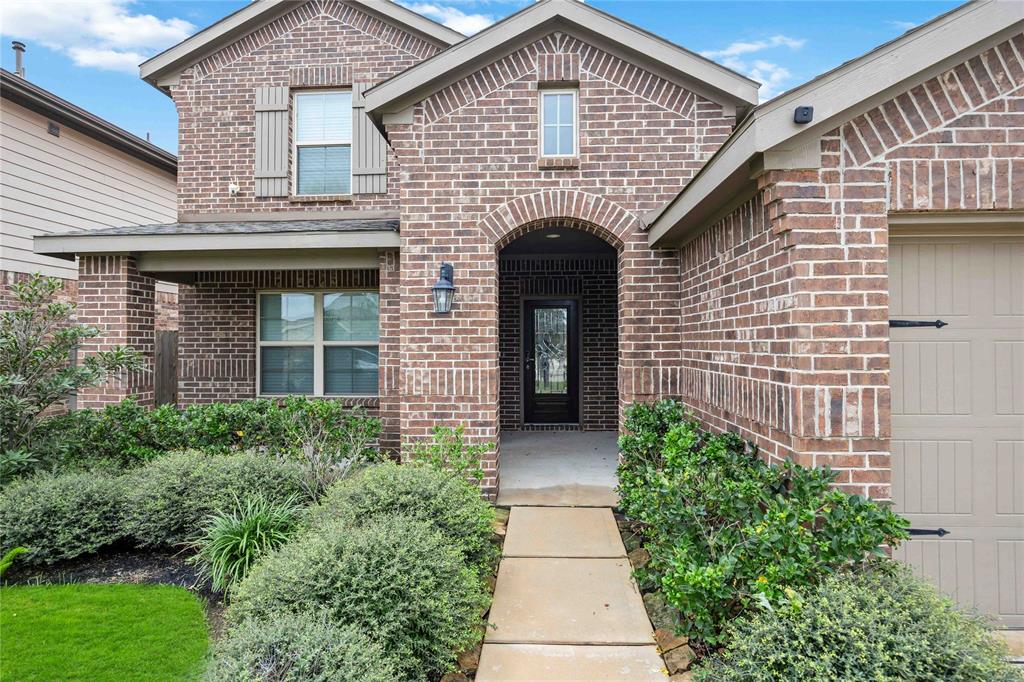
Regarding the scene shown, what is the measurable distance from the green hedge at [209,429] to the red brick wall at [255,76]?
329 centimetres

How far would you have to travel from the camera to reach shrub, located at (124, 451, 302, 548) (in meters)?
4.42

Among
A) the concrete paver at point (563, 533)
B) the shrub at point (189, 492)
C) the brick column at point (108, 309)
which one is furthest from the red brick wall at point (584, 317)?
the brick column at point (108, 309)

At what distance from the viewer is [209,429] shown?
6.04 meters

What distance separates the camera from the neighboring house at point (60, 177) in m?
8.02

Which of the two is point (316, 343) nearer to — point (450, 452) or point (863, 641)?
point (450, 452)

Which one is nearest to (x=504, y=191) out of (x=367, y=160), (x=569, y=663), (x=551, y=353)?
(x=367, y=160)

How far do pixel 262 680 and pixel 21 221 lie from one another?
9.42 m

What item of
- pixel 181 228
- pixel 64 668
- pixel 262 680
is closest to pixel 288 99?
pixel 181 228

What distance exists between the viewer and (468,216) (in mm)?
5602

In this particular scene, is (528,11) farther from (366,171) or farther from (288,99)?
(288,99)

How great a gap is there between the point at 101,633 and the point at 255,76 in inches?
295

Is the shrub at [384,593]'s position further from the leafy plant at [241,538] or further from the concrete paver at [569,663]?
the leafy plant at [241,538]

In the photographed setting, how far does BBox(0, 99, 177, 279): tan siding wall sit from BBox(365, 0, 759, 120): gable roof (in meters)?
6.54

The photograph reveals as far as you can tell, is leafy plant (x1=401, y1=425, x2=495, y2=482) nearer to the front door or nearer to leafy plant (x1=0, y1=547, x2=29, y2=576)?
leafy plant (x1=0, y1=547, x2=29, y2=576)
